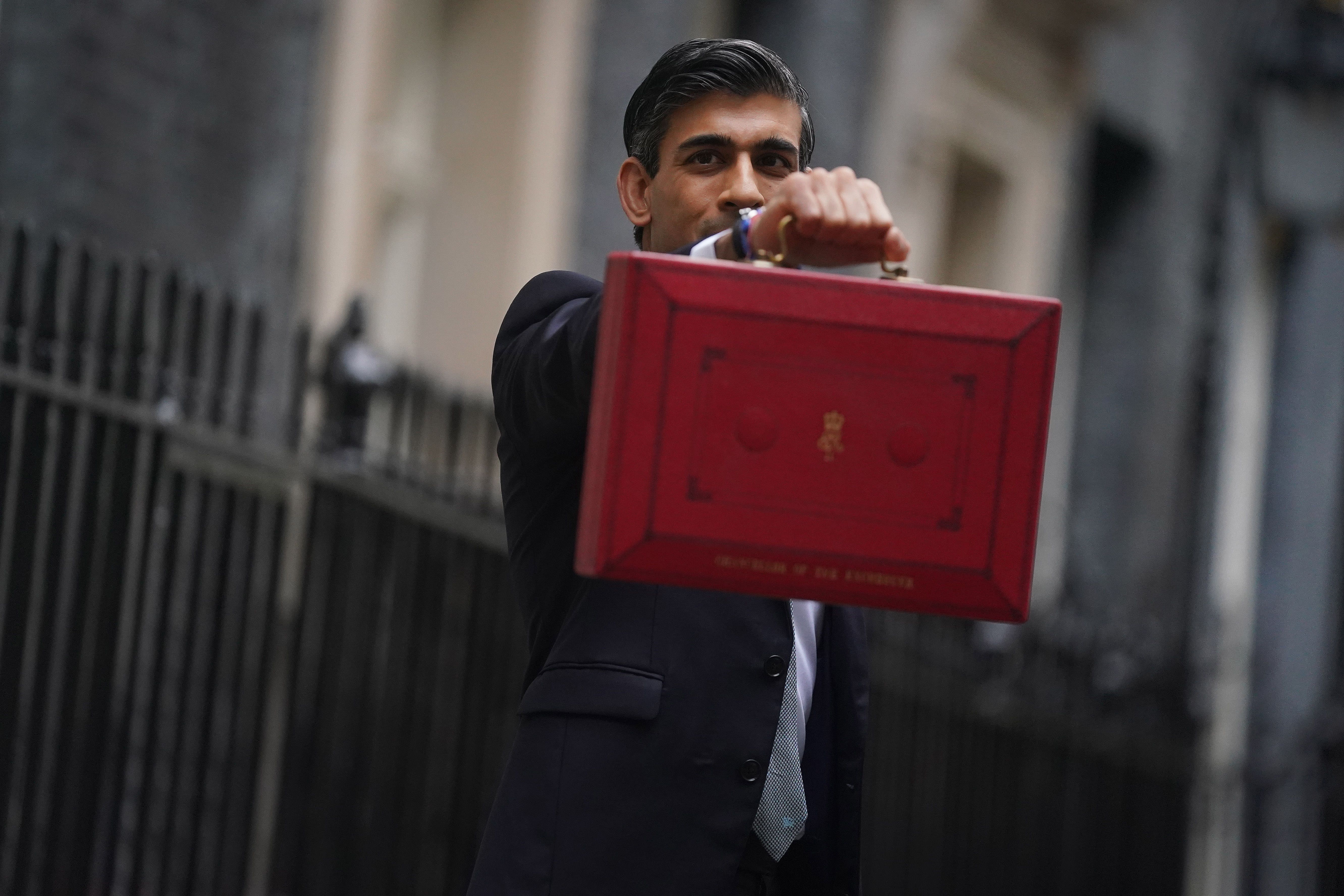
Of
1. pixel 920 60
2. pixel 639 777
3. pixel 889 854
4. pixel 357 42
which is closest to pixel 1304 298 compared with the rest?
pixel 920 60

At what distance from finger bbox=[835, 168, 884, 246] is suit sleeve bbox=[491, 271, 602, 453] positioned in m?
0.30

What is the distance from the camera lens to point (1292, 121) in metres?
14.2

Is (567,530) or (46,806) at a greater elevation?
(567,530)

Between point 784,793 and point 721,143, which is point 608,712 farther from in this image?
point 721,143

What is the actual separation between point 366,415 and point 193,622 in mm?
837

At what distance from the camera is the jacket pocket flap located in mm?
2467

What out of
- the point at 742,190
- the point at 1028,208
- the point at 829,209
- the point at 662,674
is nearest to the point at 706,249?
the point at 742,190

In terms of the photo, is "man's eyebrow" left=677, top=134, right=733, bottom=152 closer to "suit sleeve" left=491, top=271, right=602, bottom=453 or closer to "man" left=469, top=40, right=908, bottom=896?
"man" left=469, top=40, right=908, bottom=896

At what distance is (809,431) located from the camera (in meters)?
2.20

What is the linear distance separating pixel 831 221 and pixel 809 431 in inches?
9.5

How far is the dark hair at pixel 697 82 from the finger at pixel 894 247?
1.71 ft

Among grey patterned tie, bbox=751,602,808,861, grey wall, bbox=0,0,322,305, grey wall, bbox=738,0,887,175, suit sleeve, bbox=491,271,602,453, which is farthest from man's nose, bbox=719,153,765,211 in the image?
grey wall, bbox=738,0,887,175

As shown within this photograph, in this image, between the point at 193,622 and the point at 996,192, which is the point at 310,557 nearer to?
the point at 193,622

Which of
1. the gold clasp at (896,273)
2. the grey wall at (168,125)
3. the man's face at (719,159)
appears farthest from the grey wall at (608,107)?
the gold clasp at (896,273)
